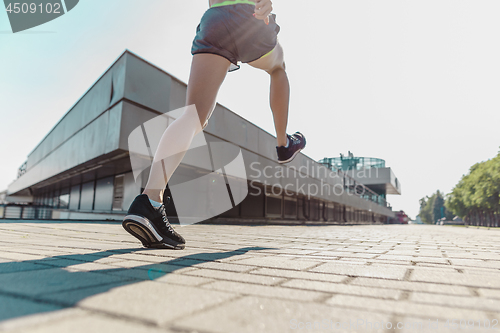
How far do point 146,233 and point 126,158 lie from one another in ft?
18.3

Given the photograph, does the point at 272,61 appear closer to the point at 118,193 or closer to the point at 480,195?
the point at 118,193

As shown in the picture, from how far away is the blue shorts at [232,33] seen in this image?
2.07 m

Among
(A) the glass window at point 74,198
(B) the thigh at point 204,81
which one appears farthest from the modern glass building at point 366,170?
(B) the thigh at point 204,81

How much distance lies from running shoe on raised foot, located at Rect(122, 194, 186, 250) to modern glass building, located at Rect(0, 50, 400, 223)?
4.84 metres

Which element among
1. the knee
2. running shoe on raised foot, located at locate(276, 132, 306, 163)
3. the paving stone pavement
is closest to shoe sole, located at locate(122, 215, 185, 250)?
the paving stone pavement

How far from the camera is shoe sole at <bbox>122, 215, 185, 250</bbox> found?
1677 mm

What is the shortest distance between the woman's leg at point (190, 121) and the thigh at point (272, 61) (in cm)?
44

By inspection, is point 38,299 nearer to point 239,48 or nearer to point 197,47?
point 197,47

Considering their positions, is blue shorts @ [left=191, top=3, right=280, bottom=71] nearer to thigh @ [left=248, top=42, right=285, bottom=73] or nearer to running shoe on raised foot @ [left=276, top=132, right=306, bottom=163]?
thigh @ [left=248, top=42, right=285, bottom=73]

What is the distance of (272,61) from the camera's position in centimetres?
256

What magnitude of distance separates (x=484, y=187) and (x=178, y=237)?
3895 centimetres

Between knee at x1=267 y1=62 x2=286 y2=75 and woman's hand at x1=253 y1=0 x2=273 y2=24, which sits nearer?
woman's hand at x1=253 y1=0 x2=273 y2=24

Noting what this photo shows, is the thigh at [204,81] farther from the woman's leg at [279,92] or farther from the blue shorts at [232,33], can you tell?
the woman's leg at [279,92]

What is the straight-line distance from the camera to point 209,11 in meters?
2.19
